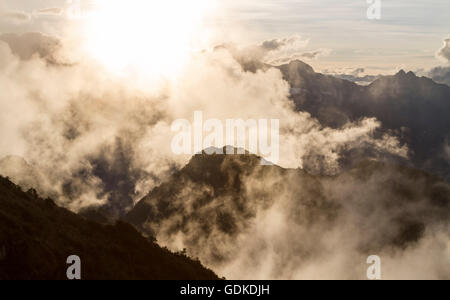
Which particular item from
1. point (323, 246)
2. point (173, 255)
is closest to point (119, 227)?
point (173, 255)

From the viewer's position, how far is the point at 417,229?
192 m

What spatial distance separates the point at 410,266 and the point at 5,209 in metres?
149

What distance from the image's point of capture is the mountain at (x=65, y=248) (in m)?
51.3

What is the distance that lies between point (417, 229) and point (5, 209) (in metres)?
166

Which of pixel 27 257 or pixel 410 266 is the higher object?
pixel 410 266

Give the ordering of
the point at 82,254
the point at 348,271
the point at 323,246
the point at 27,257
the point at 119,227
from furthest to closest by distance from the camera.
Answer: the point at 323,246 < the point at 348,271 < the point at 119,227 < the point at 82,254 < the point at 27,257

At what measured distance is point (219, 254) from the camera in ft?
588

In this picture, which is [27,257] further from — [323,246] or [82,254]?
[323,246]

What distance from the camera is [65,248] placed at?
5653 centimetres

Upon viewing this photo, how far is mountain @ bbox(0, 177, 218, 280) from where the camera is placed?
168 feet
